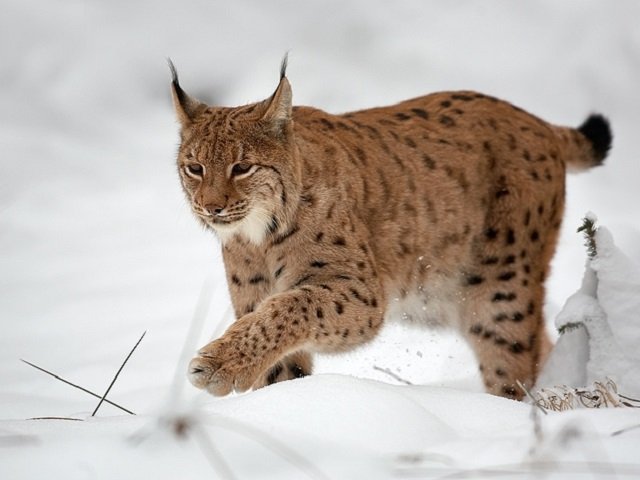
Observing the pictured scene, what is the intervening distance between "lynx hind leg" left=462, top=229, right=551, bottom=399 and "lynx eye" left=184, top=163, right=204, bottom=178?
1.90 meters

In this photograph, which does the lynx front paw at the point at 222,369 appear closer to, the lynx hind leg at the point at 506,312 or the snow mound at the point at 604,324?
the snow mound at the point at 604,324

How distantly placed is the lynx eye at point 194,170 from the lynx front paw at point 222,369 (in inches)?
38.9

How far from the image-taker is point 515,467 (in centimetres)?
209

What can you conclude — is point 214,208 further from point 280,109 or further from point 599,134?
point 599,134

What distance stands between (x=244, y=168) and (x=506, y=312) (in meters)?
1.98

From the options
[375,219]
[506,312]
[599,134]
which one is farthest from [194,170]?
[599,134]

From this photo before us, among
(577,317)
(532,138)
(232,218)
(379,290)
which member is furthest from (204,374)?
(532,138)

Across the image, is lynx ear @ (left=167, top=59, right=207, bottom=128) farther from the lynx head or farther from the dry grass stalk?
the dry grass stalk

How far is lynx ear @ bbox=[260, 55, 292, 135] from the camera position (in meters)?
4.57

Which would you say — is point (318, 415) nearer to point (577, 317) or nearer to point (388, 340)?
point (577, 317)

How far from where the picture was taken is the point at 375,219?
Answer: 516 cm

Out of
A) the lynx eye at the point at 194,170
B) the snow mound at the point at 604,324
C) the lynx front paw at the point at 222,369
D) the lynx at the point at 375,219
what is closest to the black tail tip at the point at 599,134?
the lynx at the point at 375,219

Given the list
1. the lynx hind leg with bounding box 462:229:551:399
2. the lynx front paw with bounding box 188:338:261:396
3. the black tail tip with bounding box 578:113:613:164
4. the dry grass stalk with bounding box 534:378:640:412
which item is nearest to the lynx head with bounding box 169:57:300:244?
the lynx front paw with bounding box 188:338:261:396

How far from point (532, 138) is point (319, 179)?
1.71m
